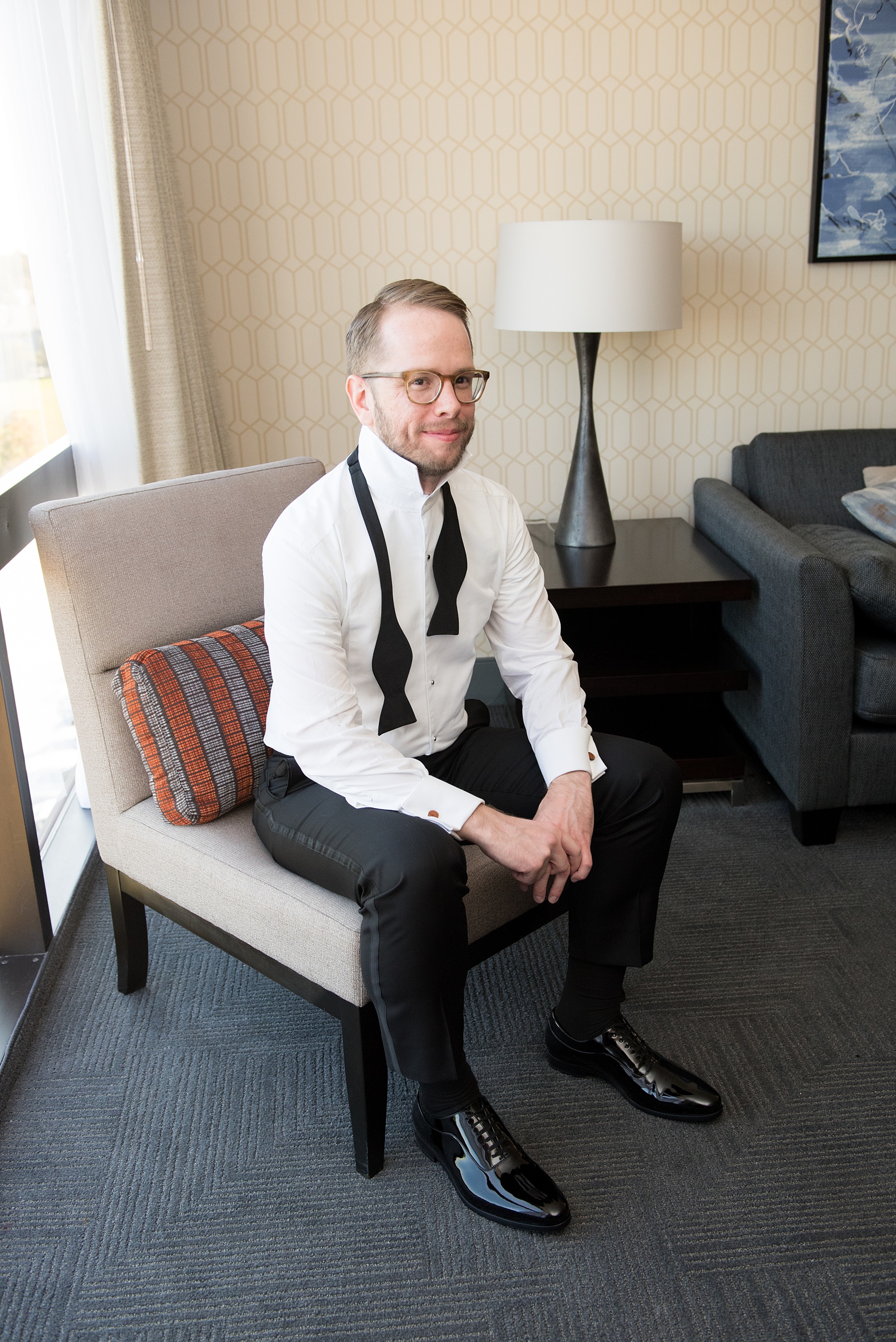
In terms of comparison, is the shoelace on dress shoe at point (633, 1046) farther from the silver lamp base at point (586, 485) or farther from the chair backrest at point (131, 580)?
the silver lamp base at point (586, 485)

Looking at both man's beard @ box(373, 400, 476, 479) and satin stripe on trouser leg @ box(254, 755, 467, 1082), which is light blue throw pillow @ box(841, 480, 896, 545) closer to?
man's beard @ box(373, 400, 476, 479)

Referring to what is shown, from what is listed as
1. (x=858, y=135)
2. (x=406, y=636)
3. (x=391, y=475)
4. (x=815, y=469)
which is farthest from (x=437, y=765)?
(x=858, y=135)

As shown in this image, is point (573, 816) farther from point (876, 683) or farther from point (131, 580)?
point (876, 683)

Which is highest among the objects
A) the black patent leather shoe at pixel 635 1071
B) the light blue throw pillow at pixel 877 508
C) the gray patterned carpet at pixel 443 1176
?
the light blue throw pillow at pixel 877 508

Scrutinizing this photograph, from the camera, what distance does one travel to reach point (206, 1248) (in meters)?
1.43

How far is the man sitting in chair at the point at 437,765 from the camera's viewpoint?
4.72ft

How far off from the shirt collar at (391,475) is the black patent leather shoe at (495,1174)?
0.87 meters

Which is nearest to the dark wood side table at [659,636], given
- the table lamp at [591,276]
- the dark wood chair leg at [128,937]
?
the table lamp at [591,276]

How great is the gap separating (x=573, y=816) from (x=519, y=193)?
78.1 inches

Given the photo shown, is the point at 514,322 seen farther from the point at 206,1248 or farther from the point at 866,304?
the point at 206,1248

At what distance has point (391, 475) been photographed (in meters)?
1.60

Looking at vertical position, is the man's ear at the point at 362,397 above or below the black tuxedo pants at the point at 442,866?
above

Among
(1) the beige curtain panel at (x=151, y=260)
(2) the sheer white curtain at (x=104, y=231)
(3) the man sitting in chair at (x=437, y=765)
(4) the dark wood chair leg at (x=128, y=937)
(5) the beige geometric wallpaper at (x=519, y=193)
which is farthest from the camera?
(5) the beige geometric wallpaper at (x=519, y=193)

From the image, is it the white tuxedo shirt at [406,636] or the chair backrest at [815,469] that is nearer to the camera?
the white tuxedo shirt at [406,636]
